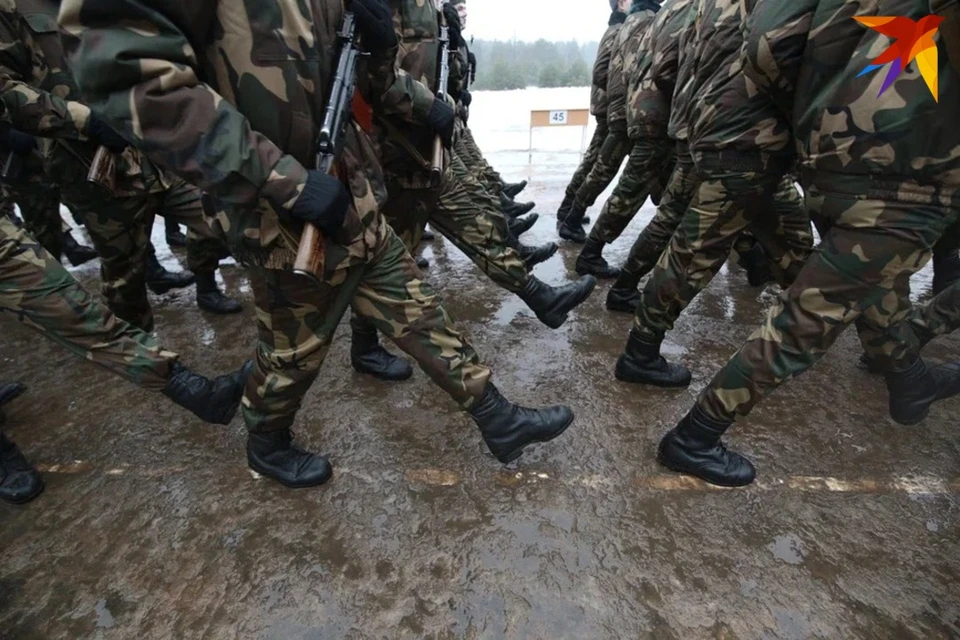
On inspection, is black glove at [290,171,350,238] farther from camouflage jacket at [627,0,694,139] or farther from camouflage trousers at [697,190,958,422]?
camouflage jacket at [627,0,694,139]

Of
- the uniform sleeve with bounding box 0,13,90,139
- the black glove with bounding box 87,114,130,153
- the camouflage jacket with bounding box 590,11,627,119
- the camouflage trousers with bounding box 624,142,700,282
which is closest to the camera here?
the uniform sleeve with bounding box 0,13,90,139

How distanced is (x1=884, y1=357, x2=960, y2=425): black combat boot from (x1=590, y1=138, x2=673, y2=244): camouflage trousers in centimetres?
174

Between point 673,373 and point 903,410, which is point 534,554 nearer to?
point 673,373

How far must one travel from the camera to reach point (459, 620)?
1.41m

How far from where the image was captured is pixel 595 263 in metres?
3.74

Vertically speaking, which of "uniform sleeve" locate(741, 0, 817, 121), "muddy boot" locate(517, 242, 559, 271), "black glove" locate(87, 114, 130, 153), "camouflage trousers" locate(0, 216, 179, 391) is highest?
"uniform sleeve" locate(741, 0, 817, 121)

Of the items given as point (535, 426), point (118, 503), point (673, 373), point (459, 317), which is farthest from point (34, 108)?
point (673, 373)

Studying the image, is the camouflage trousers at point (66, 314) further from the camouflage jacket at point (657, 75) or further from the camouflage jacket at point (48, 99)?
the camouflage jacket at point (657, 75)

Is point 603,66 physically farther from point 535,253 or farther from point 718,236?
point 718,236

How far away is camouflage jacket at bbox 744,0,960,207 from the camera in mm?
1302

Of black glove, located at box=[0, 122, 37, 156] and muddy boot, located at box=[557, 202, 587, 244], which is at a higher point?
black glove, located at box=[0, 122, 37, 156]

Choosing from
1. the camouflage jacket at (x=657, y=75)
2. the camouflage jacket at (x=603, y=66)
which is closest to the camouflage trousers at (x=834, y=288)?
the camouflage jacket at (x=657, y=75)

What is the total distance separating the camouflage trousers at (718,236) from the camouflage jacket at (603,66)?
2630mm

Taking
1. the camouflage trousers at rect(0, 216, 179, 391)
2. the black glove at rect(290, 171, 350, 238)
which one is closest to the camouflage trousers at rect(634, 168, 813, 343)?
the black glove at rect(290, 171, 350, 238)
